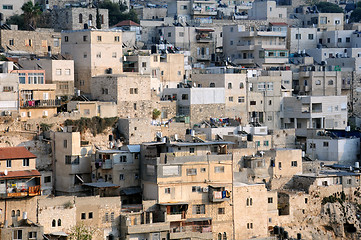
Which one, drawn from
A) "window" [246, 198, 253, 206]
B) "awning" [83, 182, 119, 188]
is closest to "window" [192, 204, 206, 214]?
"window" [246, 198, 253, 206]

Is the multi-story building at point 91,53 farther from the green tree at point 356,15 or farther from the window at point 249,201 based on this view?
the green tree at point 356,15

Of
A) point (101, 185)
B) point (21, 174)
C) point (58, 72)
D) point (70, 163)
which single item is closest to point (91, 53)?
point (58, 72)

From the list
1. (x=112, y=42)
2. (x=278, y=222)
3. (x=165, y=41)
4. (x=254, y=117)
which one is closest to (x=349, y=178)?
(x=278, y=222)

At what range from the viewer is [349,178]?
2076 inches

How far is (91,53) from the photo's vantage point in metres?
55.1

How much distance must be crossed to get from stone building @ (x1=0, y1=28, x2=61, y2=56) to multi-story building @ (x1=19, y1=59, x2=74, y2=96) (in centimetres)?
746

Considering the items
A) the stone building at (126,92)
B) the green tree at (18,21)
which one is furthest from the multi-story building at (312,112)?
the green tree at (18,21)

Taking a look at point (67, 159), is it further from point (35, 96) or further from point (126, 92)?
point (126, 92)

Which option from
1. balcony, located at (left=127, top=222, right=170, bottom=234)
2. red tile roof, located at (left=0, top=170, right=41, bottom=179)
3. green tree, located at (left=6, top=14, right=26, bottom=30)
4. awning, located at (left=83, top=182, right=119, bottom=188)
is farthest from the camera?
green tree, located at (left=6, top=14, right=26, bottom=30)

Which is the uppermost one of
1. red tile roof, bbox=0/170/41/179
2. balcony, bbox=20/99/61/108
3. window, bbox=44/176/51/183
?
balcony, bbox=20/99/61/108

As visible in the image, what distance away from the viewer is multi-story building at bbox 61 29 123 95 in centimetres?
5503

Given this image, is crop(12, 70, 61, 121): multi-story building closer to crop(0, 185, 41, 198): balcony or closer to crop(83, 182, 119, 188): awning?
crop(83, 182, 119, 188): awning

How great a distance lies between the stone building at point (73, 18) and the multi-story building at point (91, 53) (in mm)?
13034

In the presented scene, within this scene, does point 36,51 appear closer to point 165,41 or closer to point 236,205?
point 165,41
